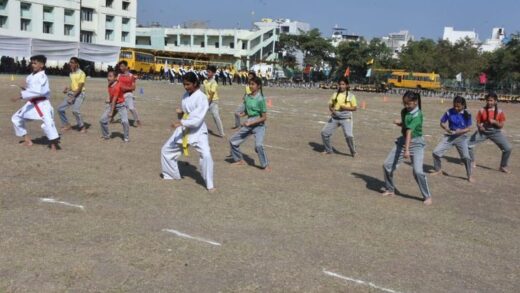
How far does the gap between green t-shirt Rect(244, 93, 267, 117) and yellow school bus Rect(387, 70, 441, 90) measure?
168 ft

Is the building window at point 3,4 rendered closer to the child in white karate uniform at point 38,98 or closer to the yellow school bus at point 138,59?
the yellow school bus at point 138,59

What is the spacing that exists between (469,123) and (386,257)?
5218 millimetres

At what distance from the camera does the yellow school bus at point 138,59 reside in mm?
47750

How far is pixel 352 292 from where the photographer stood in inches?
172

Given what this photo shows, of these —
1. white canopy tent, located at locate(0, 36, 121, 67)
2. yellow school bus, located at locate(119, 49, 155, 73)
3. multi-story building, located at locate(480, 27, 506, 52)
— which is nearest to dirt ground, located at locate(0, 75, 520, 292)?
white canopy tent, located at locate(0, 36, 121, 67)

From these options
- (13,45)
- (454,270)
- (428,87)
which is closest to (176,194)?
(454,270)

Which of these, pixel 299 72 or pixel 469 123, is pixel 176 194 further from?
pixel 299 72

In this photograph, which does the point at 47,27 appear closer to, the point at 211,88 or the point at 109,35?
the point at 109,35

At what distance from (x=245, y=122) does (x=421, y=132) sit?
9.88ft

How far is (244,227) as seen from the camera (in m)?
5.89

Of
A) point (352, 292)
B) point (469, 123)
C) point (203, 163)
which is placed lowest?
point (352, 292)

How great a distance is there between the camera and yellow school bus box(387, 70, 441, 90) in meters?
57.8

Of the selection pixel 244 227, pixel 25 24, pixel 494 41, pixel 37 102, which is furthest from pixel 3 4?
pixel 494 41

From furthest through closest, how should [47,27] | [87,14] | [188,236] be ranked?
[87,14], [47,27], [188,236]
